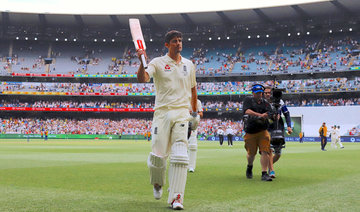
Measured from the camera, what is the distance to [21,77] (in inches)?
2847

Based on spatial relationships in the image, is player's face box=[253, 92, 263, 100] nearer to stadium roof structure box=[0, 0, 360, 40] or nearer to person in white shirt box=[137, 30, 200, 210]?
person in white shirt box=[137, 30, 200, 210]

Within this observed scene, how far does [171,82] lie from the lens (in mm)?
5883

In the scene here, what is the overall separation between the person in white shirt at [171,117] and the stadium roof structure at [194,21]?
2436 inches

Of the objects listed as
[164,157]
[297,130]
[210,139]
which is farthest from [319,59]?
[164,157]

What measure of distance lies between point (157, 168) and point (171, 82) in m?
1.27

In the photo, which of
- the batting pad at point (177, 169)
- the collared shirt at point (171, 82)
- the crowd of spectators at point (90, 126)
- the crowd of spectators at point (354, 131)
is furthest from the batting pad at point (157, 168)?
the crowd of spectators at point (90, 126)

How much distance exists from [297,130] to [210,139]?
510 inches

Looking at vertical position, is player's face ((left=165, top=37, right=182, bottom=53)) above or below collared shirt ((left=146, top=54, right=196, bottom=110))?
above

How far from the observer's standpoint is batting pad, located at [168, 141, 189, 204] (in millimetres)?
5453

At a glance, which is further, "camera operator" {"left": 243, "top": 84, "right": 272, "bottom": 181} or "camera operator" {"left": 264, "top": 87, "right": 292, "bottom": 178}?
"camera operator" {"left": 264, "top": 87, "right": 292, "bottom": 178}

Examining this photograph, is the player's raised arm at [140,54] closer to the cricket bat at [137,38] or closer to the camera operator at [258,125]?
the cricket bat at [137,38]

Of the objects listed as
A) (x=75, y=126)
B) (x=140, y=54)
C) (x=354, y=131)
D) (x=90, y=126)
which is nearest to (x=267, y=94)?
(x=140, y=54)

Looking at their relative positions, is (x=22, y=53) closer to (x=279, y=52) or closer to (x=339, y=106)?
(x=279, y=52)

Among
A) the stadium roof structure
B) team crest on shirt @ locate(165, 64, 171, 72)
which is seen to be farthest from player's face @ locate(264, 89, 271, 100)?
the stadium roof structure
